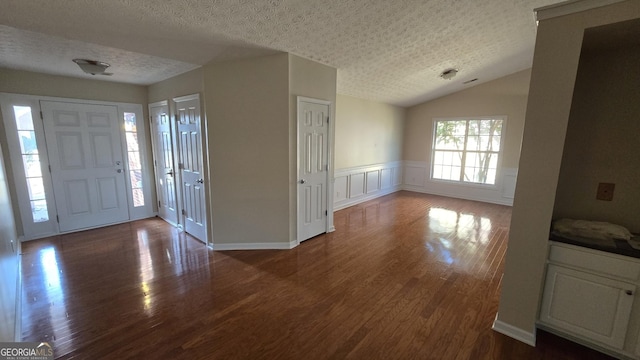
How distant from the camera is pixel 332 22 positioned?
265cm

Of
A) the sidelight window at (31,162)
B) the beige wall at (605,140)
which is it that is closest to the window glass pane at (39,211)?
the sidelight window at (31,162)

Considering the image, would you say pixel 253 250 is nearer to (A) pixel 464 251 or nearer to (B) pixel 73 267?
(B) pixel 73 267

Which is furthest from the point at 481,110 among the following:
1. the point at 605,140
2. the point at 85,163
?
the point at 85,163

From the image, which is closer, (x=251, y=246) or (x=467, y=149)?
(x=251, y=246)

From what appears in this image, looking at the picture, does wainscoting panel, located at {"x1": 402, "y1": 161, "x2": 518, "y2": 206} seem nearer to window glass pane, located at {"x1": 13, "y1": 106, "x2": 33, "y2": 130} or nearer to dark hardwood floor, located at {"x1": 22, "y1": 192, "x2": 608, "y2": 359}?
dark hardwood floor, located at {"x1": 22, "y1": 192, "x2": 608, "y2": 359}

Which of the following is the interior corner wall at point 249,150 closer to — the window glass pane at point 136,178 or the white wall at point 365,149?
the white wall at point 365,149

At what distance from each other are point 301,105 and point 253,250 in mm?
2059

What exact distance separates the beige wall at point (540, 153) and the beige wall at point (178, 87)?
3563mm

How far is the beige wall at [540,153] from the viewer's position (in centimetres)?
167

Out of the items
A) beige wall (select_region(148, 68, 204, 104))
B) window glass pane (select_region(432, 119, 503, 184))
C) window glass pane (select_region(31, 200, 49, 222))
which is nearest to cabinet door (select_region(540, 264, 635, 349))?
beige wall (select_region(148, 68, 204, 104))

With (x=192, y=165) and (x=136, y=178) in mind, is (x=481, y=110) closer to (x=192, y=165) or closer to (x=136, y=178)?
(x=192, y=165)

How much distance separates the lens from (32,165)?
3.84 metres

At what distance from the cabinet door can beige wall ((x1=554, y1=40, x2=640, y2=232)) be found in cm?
60

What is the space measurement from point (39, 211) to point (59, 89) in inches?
73.5
